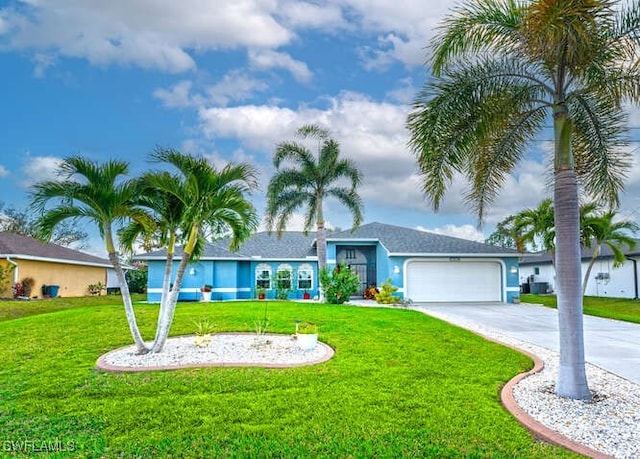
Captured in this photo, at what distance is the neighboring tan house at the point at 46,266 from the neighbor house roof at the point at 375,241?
23.3 ft

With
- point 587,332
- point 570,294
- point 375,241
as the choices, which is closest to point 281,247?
point 375,241

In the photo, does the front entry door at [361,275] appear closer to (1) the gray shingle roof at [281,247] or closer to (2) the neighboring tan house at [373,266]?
(2) the neighboring tan house at [373,266]

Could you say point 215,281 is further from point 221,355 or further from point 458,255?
point 221,355

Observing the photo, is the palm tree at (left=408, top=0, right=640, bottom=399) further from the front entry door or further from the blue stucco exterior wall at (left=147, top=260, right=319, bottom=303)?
the blue stucco exterior wall at (left=147, top=260, right=319, bottom=303)

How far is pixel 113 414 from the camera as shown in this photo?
17.4 feet

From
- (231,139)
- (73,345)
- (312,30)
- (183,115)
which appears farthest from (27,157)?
(312,30)

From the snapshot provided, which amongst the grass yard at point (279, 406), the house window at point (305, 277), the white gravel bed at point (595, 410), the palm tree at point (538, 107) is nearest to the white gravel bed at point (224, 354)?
the grass yard at point (279, 406)

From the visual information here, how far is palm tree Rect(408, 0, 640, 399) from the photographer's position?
241 inches

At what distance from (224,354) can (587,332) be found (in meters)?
10.9

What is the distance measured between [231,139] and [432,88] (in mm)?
11574

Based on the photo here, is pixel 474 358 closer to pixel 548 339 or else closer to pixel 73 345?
pixel 548 339

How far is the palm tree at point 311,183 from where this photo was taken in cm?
2123

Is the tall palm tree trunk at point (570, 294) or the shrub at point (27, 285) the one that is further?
the shrub at point (27, 285)

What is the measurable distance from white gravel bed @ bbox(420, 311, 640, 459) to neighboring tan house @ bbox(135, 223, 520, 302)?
45.8 feet
